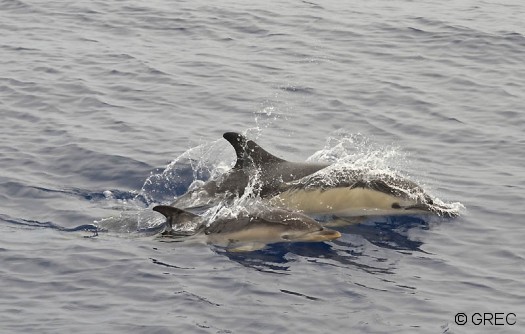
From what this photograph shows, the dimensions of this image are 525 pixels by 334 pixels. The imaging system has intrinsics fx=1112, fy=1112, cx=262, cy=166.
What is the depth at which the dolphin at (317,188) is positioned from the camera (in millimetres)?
16344

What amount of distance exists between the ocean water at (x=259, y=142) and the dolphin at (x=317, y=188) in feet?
1.04

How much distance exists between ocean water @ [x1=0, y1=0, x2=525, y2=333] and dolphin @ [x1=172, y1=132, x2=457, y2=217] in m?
0.32

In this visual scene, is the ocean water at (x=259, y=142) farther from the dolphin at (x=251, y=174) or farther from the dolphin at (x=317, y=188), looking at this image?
the dolphin at (x=251, y=174)

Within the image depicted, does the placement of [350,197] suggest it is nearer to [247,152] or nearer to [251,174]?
[251,174]

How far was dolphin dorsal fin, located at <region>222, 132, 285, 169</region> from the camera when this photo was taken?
53.7 ft

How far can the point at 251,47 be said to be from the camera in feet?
90.6

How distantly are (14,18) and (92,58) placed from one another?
16.3ft

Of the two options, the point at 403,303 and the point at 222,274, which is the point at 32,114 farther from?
the point at 403,303

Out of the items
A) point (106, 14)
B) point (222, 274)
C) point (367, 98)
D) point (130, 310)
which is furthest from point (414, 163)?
point (106, 14)

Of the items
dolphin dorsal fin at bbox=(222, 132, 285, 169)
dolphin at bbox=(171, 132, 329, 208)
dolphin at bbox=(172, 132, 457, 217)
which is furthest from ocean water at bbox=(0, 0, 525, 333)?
dolphin dorsal fin at bbox=(222, 132, 285, 169)

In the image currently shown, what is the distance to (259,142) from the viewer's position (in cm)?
2053

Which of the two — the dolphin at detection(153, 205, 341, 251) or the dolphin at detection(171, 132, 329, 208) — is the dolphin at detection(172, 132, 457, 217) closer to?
the dolphin at detection(171, 132, 329, 208)

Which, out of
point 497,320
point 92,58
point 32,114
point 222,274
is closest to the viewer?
point 497,320

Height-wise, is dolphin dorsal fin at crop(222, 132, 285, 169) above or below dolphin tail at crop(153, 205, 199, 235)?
above
